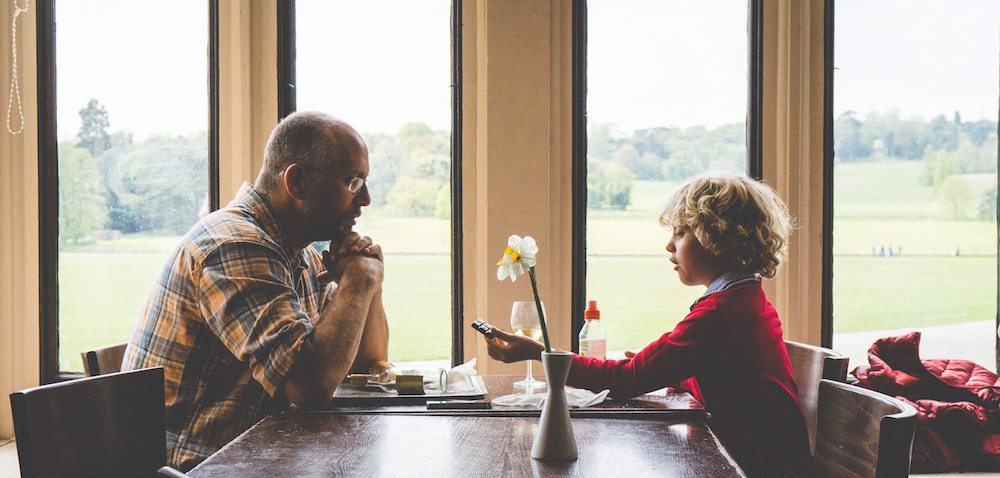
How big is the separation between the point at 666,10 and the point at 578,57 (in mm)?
473

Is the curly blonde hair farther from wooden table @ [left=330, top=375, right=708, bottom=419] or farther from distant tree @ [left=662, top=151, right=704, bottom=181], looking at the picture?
distant tree @ [left=662, top=151, right=704, bottom=181]

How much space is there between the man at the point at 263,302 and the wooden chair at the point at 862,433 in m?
0.96

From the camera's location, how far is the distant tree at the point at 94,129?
12.4ft

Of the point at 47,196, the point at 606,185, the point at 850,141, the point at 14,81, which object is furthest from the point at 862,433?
the point at 14,81

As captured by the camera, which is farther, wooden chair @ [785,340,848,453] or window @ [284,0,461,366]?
window @ [284,0,461,366]

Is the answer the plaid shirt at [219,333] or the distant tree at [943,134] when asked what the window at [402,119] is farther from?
the distant tree at [943,134]

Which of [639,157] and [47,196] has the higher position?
[639,157]

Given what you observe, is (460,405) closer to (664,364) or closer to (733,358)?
(664,364)

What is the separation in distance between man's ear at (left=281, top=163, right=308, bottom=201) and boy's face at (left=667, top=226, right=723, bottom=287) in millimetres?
912

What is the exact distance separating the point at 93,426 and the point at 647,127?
2.69 meters

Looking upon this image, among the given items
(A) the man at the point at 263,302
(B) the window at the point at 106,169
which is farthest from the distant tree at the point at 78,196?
(A) the man at the point at 263,302

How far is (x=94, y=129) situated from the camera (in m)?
3.78

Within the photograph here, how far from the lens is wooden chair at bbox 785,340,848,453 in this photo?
75.6 inches

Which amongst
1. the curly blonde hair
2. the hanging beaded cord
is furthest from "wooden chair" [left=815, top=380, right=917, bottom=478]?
the hanging beaded cord
